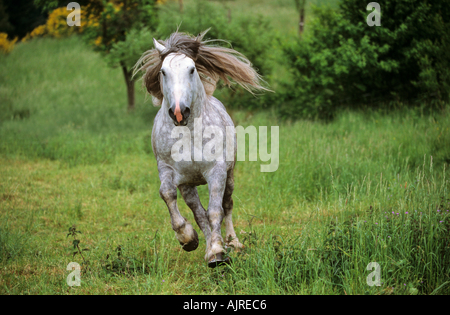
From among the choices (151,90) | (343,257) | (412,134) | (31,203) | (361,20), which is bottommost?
(31,203)

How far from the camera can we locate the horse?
12.1 feet

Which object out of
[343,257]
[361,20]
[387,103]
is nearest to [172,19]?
[361,20]

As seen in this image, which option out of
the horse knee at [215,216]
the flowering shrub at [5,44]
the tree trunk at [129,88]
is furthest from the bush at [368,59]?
the flowering shrub at [5,44]

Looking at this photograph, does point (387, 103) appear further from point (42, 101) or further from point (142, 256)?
point (42, 101)

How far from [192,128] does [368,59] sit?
30.0 feet

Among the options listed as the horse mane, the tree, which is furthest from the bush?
the horse mane

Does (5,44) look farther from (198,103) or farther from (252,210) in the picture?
(198,103)

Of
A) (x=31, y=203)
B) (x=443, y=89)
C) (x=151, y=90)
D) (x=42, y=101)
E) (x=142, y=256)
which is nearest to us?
(x=151, y=90)

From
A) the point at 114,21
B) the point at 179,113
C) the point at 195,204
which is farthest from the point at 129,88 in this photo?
the point at 179,113

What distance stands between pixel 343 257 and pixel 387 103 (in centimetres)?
961

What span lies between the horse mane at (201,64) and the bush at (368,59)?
7.81 meters

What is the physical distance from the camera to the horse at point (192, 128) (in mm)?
3678

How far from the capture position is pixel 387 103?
40.3 feet

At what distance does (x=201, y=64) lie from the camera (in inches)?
167
